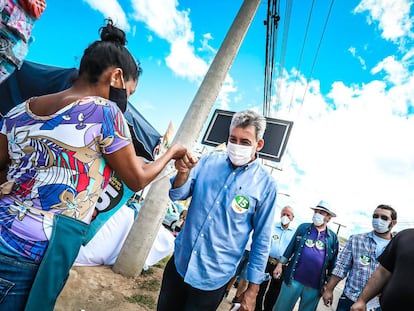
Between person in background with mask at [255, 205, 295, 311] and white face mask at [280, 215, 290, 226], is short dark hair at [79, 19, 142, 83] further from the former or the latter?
white face mask at [280, 215, 290, 226]

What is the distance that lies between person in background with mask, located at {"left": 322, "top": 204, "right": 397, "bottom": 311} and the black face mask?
361 centimetres

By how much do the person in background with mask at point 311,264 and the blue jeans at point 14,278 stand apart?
3.94 metres

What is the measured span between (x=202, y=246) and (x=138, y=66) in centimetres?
132

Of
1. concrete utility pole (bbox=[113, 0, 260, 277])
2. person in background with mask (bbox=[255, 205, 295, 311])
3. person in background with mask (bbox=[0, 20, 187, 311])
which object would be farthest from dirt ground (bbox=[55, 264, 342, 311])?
person in background with mask (bbox=[0, 20, 187, 311])

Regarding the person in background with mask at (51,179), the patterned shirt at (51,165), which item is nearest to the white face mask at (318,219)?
the person in background with mask at (51,179)

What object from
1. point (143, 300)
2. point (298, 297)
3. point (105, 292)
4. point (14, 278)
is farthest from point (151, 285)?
point (14, 278)

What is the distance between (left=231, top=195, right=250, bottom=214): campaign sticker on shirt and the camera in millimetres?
1833

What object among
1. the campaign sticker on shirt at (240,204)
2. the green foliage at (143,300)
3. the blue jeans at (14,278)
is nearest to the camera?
the blue jeans at (14,278)

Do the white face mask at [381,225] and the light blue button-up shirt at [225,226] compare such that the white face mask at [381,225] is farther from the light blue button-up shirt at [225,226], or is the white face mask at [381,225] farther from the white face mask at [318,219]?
the light blue button-up shirt at [225,226]

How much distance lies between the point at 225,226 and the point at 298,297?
297cm

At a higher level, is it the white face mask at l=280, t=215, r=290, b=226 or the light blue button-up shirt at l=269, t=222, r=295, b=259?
the white face mask at l=280, t=215, r=290, b=226

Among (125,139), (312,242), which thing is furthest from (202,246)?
(312,242)

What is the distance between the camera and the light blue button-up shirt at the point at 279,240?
5250 millimetres

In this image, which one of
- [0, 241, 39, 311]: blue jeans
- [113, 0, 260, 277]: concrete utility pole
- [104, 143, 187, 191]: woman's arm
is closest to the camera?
[0, 241, 39, 311]: blue jeans
